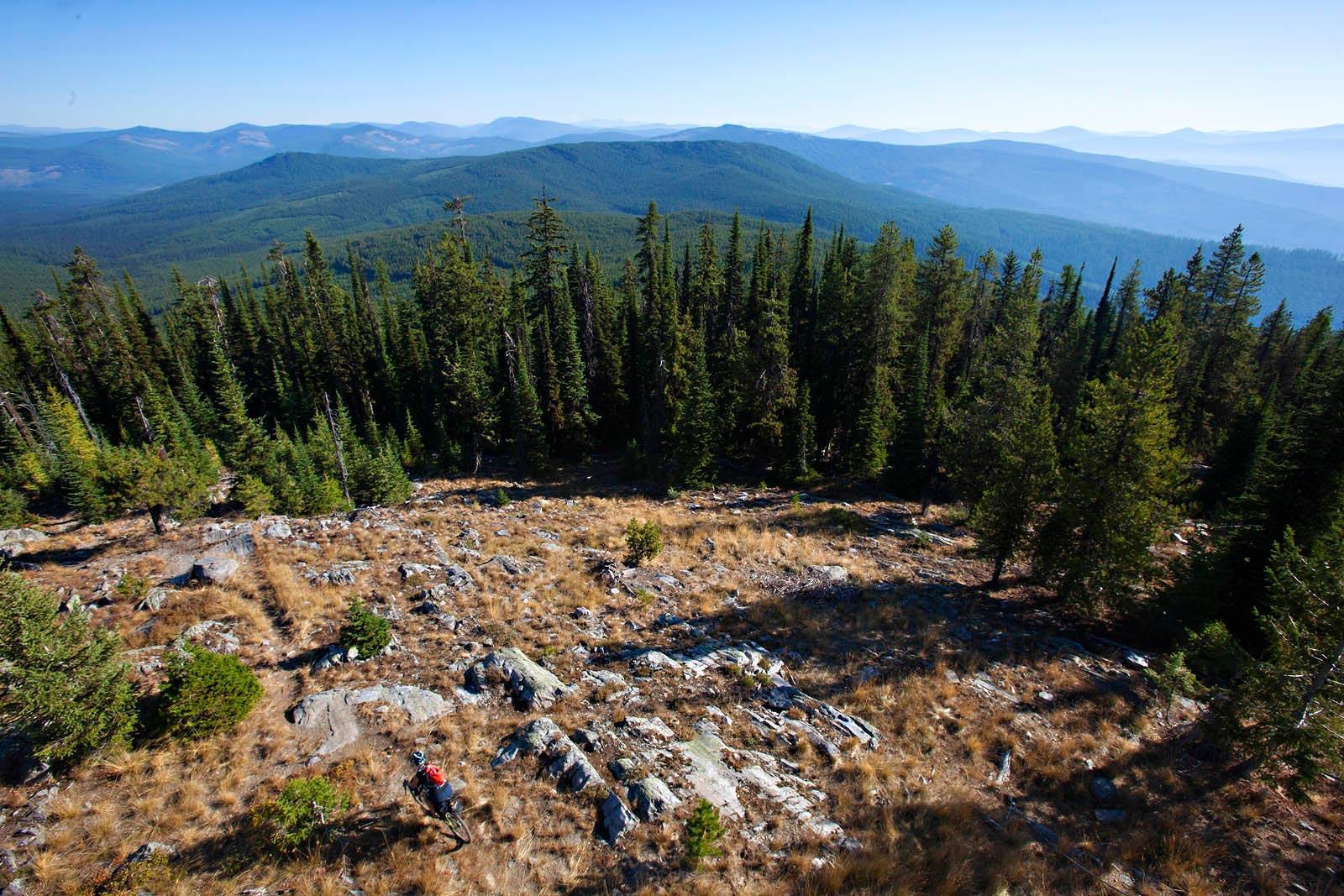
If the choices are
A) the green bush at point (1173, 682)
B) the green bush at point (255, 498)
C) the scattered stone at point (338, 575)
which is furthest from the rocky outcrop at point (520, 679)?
the green bush at point (255, 498)

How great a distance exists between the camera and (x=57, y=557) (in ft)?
74.8

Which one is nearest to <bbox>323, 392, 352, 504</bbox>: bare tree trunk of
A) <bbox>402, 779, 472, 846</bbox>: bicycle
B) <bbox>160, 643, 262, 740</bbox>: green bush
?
<bbox>160, 643, 262, 740</bbox>: green bush

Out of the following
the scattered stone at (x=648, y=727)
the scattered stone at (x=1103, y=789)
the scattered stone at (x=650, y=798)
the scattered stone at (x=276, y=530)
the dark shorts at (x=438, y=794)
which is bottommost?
the scattered stone at (x=276, y=530)

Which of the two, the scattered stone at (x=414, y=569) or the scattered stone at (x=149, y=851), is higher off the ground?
the scattered stone at (x=149, y=851)

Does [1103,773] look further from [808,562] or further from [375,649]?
[375,649]

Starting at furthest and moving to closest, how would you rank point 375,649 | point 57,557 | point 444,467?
point 444,467 → point 57,557 → point 375,649

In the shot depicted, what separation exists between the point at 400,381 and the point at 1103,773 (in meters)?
65.2

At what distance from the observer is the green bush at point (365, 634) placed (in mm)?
14789

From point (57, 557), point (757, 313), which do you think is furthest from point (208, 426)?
point (757, 313)

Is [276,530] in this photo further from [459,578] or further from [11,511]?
[11,511]

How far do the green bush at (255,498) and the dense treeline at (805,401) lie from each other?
1457mm

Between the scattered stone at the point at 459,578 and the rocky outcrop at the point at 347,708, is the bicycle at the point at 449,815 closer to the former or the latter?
the rocky outcrop at the point at 347,708

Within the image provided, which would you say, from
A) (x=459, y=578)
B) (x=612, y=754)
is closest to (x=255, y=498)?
(x=459, y=578)

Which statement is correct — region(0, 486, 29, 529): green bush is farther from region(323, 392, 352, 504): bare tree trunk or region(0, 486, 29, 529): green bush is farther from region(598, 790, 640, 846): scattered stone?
region(598, 790, 640, 846): scattered stone
